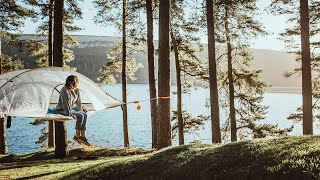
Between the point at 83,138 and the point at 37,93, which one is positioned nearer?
the point at 83,138

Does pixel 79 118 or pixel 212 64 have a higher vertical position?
pixel 212 64

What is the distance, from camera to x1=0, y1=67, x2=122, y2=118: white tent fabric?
8.36 m

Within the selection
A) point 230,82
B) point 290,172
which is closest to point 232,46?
point 230,82

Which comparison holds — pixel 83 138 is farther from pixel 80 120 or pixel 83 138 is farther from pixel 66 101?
pixel 66 101

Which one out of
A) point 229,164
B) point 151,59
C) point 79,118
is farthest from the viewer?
point 151,59

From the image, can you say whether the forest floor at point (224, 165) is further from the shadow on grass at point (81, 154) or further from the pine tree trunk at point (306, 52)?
the pine tree trunk at point (306, 52)

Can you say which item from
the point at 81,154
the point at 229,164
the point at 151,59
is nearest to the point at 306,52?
the point at 151,59

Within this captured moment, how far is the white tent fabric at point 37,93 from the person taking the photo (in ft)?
27.4

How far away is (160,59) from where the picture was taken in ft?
32.1

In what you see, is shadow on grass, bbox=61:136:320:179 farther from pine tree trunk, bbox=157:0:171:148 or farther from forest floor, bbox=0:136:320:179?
pine tree trunk, bbox=157:0:171:148

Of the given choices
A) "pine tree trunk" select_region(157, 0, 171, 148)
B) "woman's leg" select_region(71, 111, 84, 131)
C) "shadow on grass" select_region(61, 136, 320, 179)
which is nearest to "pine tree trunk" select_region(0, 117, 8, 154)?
"woman's leg" select_region(71, 111, 84, 131)

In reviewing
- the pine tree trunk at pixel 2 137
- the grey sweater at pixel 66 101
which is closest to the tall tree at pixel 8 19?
the pine tree trunk at pixel 2 137

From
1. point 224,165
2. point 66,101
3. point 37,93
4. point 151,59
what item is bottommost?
point 224,165

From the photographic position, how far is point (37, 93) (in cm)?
892
